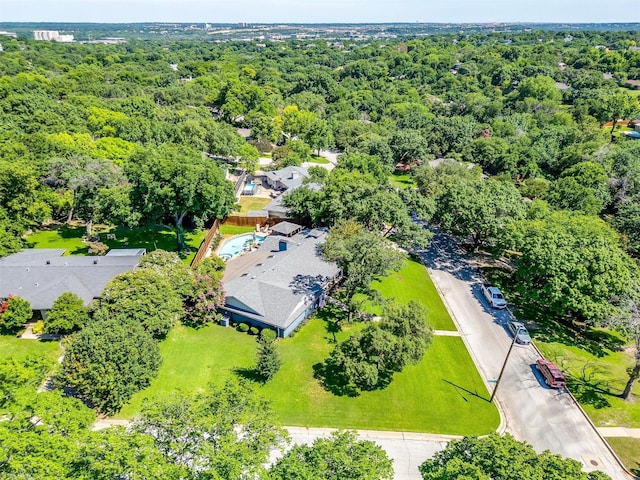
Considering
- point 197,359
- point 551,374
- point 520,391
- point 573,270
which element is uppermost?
point 573,270

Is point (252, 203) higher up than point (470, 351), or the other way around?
point (252, 203)

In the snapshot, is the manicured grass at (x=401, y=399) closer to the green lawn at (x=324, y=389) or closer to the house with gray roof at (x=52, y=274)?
the green lawn at (x=324, y=389)

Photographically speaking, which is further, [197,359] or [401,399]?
[197,359]

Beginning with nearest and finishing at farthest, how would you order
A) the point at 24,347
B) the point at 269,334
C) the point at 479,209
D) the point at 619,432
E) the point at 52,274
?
the point at 619,432 → the point at 24,347 → the point at 269,334 → the point at 52,274 → the point at 479,209

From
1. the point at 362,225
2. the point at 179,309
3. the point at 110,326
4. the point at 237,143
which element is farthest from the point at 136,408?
the point at 237,143

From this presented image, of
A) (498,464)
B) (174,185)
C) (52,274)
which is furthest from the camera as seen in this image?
(174,185)

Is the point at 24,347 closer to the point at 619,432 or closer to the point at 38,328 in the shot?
the point at 38,328

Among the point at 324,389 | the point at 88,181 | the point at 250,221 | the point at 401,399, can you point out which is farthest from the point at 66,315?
the point at 250,221

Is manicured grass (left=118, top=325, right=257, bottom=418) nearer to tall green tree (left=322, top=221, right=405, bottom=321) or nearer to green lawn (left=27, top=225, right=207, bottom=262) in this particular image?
tall green tree (left=322, top=221, right=405, bottom=321)
